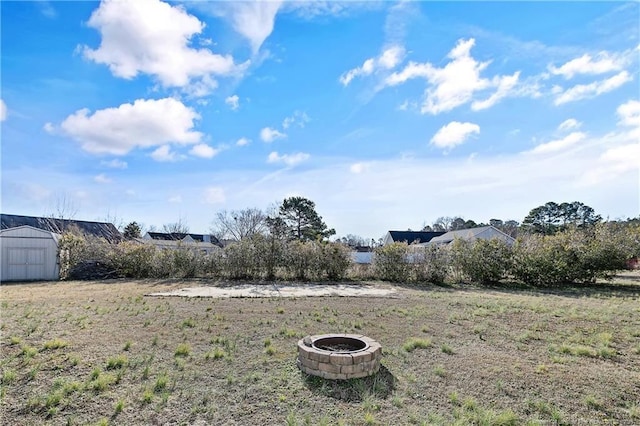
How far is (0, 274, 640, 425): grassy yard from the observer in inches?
114

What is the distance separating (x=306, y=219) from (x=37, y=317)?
24438 millimetres

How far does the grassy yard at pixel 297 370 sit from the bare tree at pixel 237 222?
75.7 ft

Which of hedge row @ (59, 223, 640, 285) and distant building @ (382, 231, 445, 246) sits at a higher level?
distant building @ (382, 231, 445, 246)

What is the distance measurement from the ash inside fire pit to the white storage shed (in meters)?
13.9

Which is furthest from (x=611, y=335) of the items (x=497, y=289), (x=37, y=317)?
(x=37, y=317)

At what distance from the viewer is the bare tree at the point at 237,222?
29703mm

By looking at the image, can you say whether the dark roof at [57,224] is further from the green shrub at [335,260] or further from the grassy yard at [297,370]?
the grassy yard at [297,370]

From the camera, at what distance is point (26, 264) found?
43.2 feet

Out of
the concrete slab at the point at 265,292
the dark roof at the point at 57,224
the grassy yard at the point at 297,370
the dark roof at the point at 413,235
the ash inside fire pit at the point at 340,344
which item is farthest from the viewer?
the dark roof at the point at 413,235

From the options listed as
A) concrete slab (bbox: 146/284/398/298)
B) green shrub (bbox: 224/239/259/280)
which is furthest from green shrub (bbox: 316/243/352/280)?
green shrub (bbox: 224/239/259/280)

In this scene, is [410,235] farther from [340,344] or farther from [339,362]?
[339,362]

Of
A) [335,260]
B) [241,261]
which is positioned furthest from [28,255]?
[335,260]

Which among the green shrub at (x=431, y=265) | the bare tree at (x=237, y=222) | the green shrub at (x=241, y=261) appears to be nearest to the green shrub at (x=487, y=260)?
the green shrub at (x=431, y=265)

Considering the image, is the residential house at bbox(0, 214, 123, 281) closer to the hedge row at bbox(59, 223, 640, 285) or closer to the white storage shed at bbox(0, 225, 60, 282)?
the white storage shed at bbox(0, 225, 60, 282)
